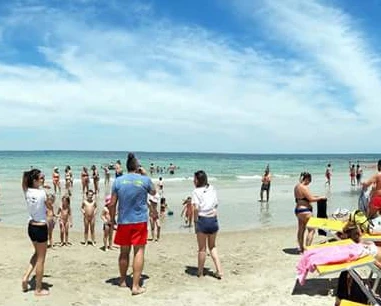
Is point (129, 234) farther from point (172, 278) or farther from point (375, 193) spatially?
point (375, 193)

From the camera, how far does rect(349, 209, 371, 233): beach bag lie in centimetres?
619

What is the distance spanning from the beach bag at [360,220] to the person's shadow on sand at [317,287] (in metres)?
0.92

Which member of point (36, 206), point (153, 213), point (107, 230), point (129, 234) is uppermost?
point (36, 206)

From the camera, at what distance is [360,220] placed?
6391 mm

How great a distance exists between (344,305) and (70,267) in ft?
15.7

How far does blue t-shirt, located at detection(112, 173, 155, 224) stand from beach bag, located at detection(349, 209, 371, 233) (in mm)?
2749

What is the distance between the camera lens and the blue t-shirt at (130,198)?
20.5 feet

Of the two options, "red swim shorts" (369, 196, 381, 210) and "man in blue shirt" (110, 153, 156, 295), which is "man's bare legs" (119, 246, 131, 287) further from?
"red swim shorts" (369, 196, 381, 210)

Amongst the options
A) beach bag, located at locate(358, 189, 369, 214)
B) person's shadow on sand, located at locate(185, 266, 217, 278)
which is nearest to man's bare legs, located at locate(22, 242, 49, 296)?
person's shadow on sand, located at locate(185, 266, 217, 278)

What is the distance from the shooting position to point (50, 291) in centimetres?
627

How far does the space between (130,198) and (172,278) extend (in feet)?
5.76

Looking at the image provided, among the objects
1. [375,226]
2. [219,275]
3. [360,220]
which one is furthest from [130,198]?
[375,226]

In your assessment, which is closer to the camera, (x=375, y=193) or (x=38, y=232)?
(x=38, y=232)

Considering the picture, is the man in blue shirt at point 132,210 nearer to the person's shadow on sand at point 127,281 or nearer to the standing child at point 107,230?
the person's shadow on sand at point 127,281
